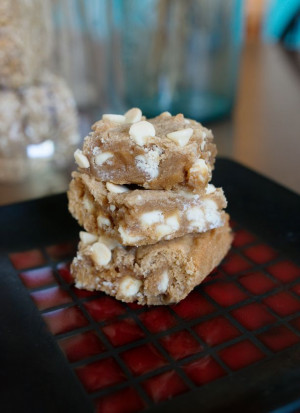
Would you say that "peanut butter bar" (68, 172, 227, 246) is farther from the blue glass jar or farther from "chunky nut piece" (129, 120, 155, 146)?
the blue glass jar

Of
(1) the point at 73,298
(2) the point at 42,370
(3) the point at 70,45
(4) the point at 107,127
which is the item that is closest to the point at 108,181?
(4) the point at 107,127

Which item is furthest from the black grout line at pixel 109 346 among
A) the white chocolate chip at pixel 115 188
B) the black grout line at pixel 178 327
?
the white chocolate chip at pixel 115 188

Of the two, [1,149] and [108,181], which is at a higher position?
[108,181]

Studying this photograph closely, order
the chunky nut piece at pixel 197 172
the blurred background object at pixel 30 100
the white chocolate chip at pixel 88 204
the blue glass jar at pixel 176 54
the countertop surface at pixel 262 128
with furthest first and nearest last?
the blue glass jar at pixel 176 54 < the countertop surface at pixel 262 128 < the blurred background object at pixel 30 100 < the white chocolate chip at pixel 88 204 < the chunky nut piece at pixel 197 172

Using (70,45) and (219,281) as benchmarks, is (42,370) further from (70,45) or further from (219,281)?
(70,45)

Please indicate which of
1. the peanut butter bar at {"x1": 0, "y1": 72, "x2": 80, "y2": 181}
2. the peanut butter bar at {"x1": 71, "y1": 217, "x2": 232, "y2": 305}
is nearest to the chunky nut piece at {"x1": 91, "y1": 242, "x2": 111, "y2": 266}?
the peanut butter bar at {"x1": 71, "y1": 217, "x2": 232, "y2": 305}

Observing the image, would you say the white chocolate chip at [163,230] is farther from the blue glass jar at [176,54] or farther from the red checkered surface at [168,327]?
the blue glass jar at [176,54]
